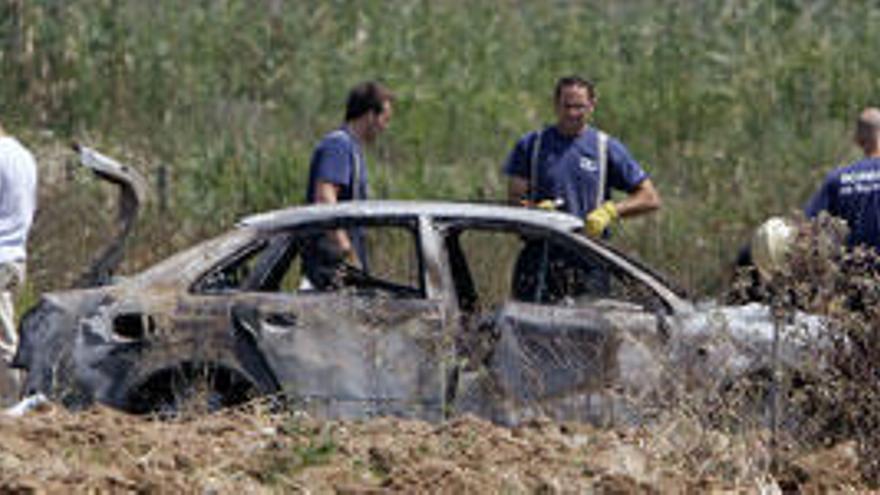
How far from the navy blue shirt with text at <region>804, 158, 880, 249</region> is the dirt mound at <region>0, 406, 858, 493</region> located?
2793mm

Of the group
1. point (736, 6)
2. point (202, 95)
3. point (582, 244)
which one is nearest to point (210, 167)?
point (202, 95)

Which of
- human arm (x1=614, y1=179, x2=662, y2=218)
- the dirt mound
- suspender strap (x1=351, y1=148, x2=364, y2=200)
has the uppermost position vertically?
suspender strap (x1=351, y1=148, x2=364, y2=200)

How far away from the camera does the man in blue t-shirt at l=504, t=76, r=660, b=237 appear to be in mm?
12180

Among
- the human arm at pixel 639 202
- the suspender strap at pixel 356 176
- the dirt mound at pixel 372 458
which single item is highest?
the suspender strap at pixel 356 176

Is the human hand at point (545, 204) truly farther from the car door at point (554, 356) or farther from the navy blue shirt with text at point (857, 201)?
the navy blue shirt with text at point (857, 201)

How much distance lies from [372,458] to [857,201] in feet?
14.2

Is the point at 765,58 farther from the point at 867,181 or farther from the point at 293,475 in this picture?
the point at 293,475

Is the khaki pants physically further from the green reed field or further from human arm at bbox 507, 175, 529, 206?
the green reed field

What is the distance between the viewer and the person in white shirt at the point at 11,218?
11.9m

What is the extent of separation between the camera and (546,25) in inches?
Answer: 914

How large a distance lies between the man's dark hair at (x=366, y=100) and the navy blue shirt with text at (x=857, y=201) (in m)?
2.31

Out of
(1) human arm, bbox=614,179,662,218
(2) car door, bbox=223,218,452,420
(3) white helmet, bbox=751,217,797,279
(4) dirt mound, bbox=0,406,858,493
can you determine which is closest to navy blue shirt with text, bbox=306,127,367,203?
(1) human arm, bbox=614,179,662,218

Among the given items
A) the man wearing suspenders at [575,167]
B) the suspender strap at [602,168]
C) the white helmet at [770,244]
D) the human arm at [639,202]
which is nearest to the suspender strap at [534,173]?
the man wearing suspenders at [575,167]

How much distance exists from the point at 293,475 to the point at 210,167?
1080 cm
